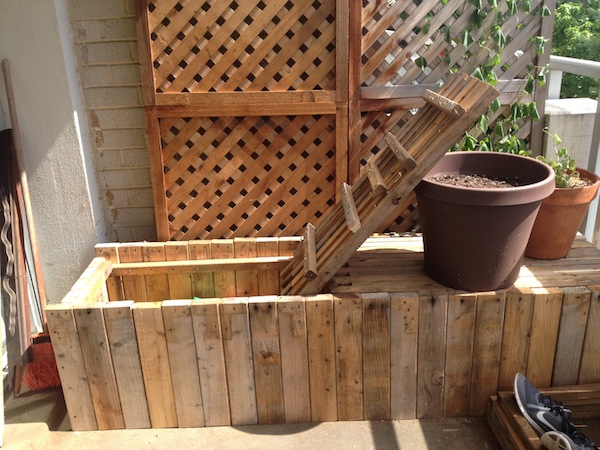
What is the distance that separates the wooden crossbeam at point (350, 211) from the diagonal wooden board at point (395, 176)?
16mm

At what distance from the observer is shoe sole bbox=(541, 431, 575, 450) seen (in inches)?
74.3

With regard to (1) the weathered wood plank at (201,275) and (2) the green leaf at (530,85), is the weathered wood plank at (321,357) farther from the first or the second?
(2) the green leaf at (530,85)

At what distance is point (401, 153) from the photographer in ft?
7.21

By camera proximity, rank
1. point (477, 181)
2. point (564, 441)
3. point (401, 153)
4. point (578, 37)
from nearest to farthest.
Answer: point (564, 441), point (401, 153), point (477, 181), point (578, 37)

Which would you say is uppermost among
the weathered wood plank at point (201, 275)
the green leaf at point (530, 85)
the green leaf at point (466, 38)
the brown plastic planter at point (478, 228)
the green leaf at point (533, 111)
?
the green leaf at point (466, 38)

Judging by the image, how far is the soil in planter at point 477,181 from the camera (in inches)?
92.7

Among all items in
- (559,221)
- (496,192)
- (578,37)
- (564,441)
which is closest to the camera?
(564,441)

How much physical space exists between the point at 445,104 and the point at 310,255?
2.80 feet

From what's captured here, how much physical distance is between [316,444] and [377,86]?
6.17 ft

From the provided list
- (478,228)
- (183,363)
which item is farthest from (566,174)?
(183,363)

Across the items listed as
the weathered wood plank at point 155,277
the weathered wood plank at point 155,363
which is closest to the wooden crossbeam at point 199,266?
the weathered wood plank at point 155,277

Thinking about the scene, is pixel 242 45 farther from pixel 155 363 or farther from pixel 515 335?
pixel 515 335

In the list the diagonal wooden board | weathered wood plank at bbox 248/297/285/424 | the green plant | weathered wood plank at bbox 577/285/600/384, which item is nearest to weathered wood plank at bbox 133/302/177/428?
weathered wood plank at bbox 248/297/285/424

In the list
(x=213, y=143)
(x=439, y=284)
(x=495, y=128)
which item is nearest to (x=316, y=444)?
(x=439, y=284)
